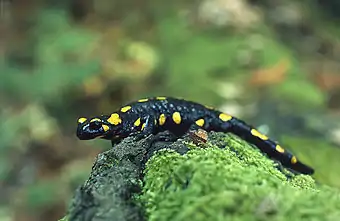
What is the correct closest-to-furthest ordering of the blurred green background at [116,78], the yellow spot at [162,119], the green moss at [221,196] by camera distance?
the green moss at [221,196] < the yellow spot at [162,119] < the blurred green background at [116,78]

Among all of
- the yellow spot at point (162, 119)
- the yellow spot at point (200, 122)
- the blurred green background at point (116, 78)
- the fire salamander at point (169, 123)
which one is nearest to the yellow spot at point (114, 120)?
the fire salamander at point (169, 123)

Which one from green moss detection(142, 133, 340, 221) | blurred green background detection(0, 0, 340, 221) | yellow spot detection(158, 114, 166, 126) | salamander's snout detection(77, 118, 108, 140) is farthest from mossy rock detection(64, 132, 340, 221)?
blurred green background detection(0, 0, 340, 221)

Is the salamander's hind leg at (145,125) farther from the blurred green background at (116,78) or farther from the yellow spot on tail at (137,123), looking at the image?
the blurred green background at (116,78)

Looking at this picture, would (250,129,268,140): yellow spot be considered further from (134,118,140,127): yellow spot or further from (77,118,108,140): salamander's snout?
(77,118,108,140): salamander's snout

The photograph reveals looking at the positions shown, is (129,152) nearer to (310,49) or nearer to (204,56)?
(204,56)

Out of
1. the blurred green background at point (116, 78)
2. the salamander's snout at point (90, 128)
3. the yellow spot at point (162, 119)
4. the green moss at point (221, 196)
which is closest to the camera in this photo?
the green moss at point (221, 196)

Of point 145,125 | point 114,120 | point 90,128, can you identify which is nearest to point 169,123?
point 145,125

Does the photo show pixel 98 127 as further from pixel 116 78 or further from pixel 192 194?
pixel 116 78
